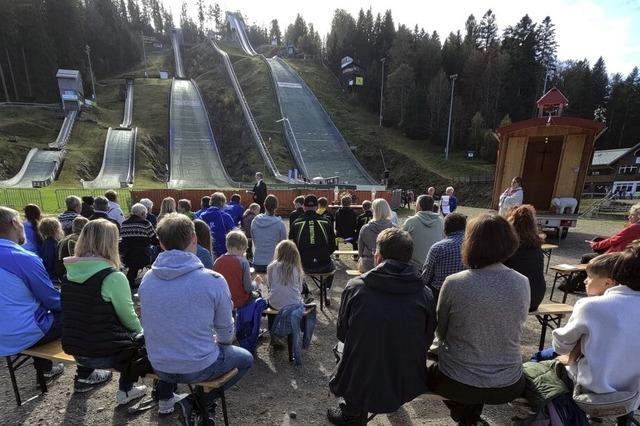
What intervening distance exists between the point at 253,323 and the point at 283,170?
98.1 feet

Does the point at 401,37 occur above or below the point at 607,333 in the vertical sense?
above

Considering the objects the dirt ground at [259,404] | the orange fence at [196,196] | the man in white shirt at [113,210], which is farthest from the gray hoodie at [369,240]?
the orange fence at [196,196]

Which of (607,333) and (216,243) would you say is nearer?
(607,333)

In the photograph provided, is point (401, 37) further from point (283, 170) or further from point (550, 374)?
point (550, 374)

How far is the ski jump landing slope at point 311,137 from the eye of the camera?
34.9m

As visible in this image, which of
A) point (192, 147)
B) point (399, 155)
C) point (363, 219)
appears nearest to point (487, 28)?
point (399, 155)

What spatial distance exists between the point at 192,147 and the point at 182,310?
3897 centimetres

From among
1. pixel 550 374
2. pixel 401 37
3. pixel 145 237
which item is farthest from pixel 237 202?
pixel 401 37

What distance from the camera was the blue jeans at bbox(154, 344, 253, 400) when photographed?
295 cm

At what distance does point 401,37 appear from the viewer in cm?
5788

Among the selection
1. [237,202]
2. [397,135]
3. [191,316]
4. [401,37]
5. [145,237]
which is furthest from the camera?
[401,37]

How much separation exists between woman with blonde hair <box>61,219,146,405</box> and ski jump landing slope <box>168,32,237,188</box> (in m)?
27.2

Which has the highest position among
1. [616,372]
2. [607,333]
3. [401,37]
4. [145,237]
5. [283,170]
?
[401,37]

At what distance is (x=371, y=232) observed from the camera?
582 cm
